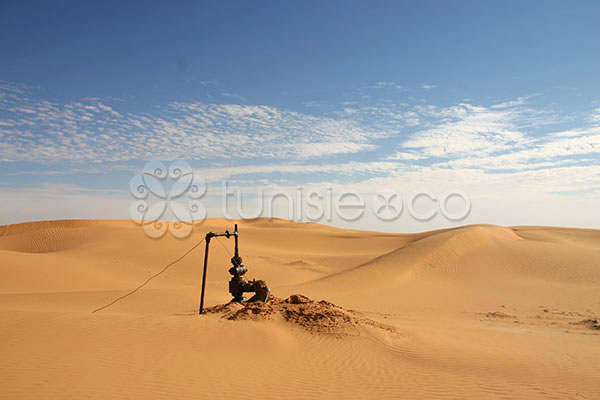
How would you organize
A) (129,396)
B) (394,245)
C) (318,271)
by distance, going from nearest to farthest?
(129,396) < (318,271) < (394,245)

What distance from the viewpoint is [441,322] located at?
49.9 ft

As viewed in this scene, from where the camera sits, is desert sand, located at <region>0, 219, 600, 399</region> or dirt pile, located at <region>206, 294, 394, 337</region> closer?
desert sand, located at <region>0, 219, 600, 399</region>

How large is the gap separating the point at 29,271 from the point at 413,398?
23.3 meters

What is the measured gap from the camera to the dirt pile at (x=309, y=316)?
10.8 meters

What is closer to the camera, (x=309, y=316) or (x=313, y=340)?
(x=313, y=340)

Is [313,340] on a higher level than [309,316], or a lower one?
lower

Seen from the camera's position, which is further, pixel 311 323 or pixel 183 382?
pixel 311 323

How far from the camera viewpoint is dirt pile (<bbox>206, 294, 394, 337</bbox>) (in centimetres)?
1078

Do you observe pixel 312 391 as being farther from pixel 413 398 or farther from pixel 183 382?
pixel 183 382

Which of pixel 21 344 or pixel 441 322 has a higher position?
pixel 21 344

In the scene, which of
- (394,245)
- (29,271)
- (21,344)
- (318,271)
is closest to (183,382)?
(21,344)

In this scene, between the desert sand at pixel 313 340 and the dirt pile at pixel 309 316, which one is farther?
the dirt pile at pixel 309 316

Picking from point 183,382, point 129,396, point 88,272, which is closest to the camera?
point 129,396

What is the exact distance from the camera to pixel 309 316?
11.3m
